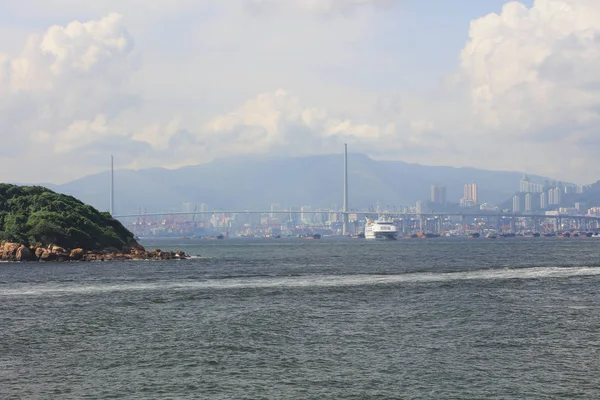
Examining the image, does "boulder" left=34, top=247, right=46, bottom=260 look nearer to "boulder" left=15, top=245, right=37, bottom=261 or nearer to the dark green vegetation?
"boulder" left=15, top=245, right=37, bottom=261

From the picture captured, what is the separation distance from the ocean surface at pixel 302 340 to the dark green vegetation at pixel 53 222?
36077 millimetres

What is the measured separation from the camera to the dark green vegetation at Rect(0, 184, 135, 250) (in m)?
97.8

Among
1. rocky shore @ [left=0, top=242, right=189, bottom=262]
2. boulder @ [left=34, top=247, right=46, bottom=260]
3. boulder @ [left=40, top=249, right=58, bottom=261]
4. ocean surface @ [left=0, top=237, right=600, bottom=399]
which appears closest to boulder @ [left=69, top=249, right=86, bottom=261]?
rocky shore @ [left=0, top=242, right=189, bottom=262]

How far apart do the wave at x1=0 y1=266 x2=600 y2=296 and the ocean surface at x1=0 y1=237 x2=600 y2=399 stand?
400mm

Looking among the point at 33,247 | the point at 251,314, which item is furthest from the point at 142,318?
the point at 33,247

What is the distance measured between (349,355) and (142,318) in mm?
15244

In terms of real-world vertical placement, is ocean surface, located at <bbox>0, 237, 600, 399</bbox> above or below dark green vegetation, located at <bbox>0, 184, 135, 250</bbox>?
below

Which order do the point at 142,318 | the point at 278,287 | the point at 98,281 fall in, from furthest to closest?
1. the point at 98,281
2. the point at 278,287
3. the point at 142,318

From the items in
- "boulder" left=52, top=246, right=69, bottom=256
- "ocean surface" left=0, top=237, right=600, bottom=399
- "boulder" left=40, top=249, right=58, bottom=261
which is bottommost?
"ocean surface" left=0, top=237, right=600, bottom=399

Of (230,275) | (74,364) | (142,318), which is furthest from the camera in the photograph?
(230,275)

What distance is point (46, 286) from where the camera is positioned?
199ft

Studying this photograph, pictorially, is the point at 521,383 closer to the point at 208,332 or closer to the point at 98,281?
the point at 208,332

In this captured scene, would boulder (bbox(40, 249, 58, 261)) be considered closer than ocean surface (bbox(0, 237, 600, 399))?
No

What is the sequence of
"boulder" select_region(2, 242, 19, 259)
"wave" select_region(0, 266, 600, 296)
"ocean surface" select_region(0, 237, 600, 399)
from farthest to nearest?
"boulder" select_region(2, 242, 19, 259)
"wave" select_region(0, 266, 600, 296)
"ocean surface" select_region(0, 237, 600, 399)
